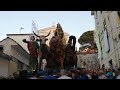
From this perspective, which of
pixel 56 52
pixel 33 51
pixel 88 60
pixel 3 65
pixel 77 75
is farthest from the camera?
pixel 88 60

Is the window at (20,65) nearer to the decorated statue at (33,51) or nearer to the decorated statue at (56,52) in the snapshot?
the decorated statue at (33,51)

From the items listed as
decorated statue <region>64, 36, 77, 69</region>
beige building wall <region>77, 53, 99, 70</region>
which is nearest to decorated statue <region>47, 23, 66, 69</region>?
decorated statue <region>64, 36, 77, 69</region>

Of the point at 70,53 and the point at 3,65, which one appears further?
the point at 3,65

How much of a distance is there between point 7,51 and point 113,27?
6462mm

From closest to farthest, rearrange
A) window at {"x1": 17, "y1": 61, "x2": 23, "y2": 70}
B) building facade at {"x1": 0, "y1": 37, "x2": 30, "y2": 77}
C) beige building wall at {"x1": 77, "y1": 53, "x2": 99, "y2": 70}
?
building facade at {"x1": 0, "y1": 37, "x2": 30, "y2": 77}, window at {"x1": 17, "y1": 61, "x2": 23, "y2": 70}, beige building wall at {"x1": 77, "y1": 53, "x2": 99, "y2": 70}

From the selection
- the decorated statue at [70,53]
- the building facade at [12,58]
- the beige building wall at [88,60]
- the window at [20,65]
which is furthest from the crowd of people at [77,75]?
the beige building wall at [88,60]

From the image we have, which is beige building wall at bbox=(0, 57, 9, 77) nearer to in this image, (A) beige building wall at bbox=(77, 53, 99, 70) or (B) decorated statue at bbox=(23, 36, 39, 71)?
(B) decorated statue at bbox=(23, 36, 39, 71)

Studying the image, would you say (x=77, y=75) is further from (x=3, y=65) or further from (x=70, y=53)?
(x=3, y=65)

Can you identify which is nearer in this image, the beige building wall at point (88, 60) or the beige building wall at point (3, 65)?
the beige building wall at point (3, 65)

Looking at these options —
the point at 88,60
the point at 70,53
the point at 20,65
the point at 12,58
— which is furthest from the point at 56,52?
the point at 88,60

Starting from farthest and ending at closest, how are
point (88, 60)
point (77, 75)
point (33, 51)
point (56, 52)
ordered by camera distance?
point (88, 60)
point (33, 51)
point (56, 52)
point (77, 75)
